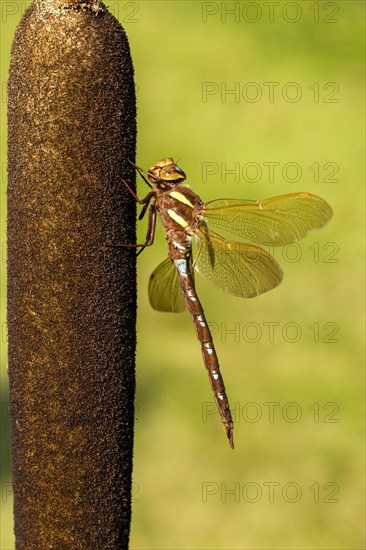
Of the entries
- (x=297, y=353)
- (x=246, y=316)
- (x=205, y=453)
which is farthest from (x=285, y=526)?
(x=246, y=316)

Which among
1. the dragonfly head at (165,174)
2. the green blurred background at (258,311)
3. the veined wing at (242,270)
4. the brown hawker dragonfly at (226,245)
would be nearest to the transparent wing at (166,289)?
the brown hawker dragonfly at (226,245)

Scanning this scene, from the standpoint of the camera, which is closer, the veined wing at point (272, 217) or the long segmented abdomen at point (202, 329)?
the long segmented abdomen at point (202, 329)

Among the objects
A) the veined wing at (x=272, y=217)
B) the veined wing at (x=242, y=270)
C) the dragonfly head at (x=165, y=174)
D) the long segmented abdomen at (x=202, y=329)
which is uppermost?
the dragonfly head at (x=165, y=174)

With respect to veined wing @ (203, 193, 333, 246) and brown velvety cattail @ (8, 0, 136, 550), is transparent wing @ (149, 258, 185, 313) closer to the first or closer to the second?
veined wing @ (203, 193, 333, 246)

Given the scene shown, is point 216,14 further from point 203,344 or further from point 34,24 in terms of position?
point 34,24

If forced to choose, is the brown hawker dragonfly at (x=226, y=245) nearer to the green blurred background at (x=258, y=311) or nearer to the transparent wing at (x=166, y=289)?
the transparent wing at (x=166, y=289)

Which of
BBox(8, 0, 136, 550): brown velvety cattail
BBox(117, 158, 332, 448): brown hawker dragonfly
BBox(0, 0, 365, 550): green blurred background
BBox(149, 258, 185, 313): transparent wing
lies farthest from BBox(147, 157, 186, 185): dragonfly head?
BBox(0, 0, 365, 550): green blurred background

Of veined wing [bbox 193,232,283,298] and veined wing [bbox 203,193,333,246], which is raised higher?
veined wing [bbox 203,193,333,246]
